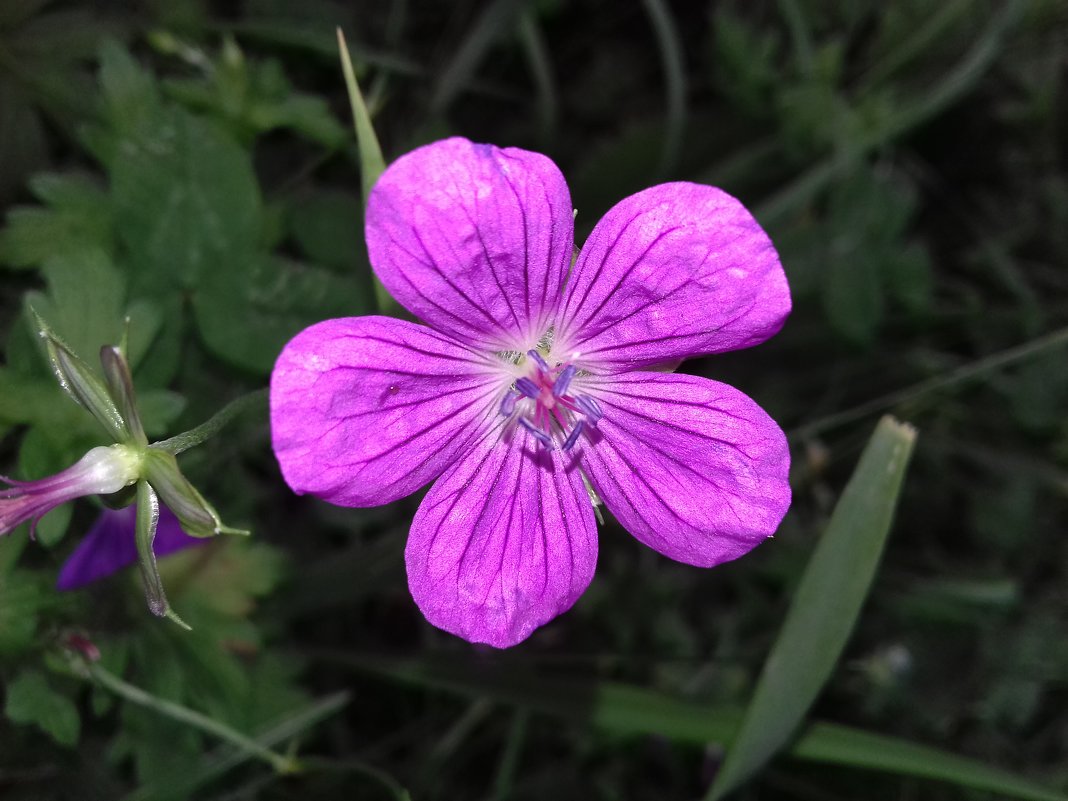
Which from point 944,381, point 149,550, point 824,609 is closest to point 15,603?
point 149,550

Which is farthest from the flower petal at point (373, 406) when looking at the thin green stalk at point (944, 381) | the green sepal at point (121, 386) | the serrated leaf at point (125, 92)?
the thin green stalk at point (944, 381)

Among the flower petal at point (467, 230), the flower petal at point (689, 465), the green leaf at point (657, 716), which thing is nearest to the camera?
the flower petal at point (467, 230)

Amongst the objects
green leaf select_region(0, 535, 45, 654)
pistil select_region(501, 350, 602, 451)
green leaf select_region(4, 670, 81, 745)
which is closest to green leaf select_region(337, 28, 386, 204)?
pistil select_region(501, 350, 602, 451)

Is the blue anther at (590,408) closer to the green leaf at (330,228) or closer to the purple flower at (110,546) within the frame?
the purple flower at (110,546)

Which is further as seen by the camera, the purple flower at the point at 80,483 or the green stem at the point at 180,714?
the green stem at the point at 180,714

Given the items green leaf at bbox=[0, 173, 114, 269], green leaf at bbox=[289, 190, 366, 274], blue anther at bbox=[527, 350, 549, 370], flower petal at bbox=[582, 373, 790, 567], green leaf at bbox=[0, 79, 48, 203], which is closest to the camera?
flower petal at bbox=[582, 373, 790, 567]

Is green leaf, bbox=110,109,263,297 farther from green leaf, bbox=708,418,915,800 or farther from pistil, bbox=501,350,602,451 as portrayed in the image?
green leaf, bbox=708,418,915,800

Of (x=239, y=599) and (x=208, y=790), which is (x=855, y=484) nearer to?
(x=239, y=599)
